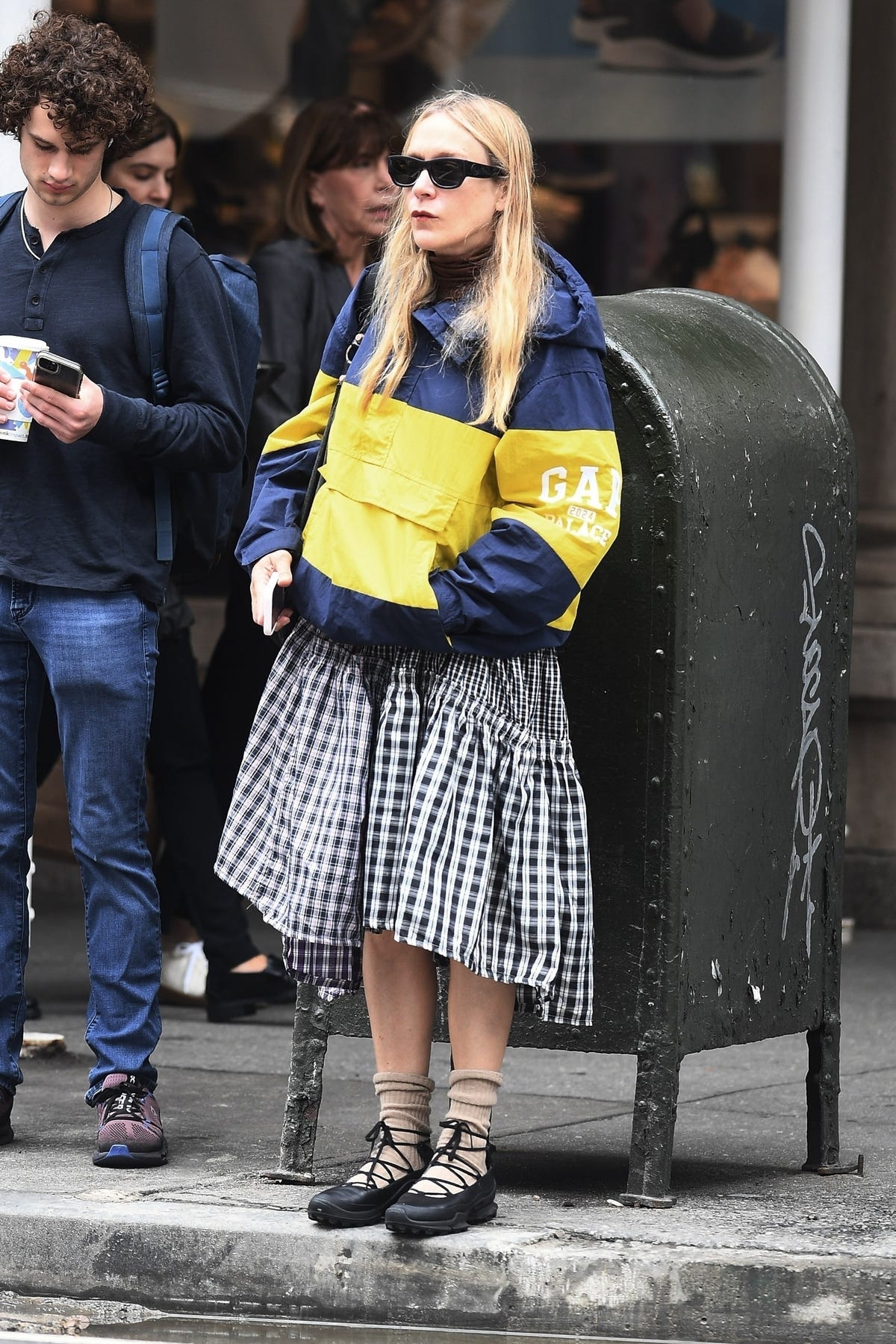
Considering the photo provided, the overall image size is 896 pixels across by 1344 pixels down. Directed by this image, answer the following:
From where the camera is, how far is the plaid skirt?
3.87 metres

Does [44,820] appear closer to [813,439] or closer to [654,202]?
[813,439]

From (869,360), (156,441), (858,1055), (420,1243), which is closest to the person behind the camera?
(420,1243)

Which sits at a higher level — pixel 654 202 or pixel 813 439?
pixel 654 202

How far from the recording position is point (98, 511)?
443cm

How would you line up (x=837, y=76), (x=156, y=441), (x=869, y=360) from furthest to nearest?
(x=869, y=360), (x=837, y=76), (x=156, y=441)

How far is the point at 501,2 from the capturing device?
30.4 ft

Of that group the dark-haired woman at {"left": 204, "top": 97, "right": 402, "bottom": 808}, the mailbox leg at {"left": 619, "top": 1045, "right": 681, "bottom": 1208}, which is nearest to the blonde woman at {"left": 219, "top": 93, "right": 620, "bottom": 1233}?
the mailbox leg at {"left": 619, "top": 1045, "right": 681, "bottom": 1208}

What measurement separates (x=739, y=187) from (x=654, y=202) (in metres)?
0.33

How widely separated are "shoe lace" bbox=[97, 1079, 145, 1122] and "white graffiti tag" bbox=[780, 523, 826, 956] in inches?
49.9

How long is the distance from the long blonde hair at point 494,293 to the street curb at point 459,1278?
136 cm

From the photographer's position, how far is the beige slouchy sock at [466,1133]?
394 centimetres

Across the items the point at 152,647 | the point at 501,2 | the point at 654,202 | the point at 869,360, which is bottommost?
the point at 152,647

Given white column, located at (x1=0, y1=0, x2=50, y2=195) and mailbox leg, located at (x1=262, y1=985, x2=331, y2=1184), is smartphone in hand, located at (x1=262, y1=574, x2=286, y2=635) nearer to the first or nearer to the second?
mailbox leg, located at (x1=262, y1=985, x2=331, y2=1184)

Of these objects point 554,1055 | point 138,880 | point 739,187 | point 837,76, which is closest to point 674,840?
point 138,880
